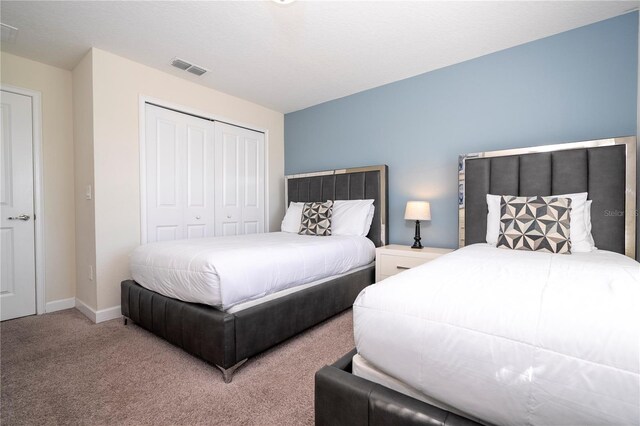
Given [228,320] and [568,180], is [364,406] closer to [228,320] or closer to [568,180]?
[228,320]

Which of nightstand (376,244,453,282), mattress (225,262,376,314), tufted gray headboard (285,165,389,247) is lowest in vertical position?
mattress (225,262,376,314)

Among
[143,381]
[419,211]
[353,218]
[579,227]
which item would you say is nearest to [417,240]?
[419,211]

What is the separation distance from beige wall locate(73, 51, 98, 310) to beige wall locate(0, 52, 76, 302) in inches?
4.0

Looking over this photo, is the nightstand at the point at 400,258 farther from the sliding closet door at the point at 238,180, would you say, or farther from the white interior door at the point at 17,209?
the white interior door at the point at 17,209

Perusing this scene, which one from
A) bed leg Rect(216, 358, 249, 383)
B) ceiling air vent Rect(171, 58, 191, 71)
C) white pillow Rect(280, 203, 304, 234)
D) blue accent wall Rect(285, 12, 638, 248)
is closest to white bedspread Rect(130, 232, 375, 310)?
bed leg Rect(216, 358, 249, 383)

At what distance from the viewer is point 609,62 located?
2.25 meters

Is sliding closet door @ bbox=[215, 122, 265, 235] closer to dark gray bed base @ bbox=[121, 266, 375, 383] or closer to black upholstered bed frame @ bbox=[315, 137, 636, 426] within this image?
dark gray bed base @ bbox=[121, 266, 375, 383]

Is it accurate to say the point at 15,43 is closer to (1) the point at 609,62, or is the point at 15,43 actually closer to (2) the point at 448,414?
(2) the point at 448,414

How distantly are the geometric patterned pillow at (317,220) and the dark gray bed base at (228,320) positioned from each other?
2.71 ft

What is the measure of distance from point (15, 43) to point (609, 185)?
198 inches

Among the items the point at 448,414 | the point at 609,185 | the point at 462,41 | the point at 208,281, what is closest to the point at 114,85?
the point at 208,281

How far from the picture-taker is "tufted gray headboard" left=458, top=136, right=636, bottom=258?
2.04m

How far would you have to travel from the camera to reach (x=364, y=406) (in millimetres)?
924

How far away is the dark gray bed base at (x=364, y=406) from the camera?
2.74 feet
